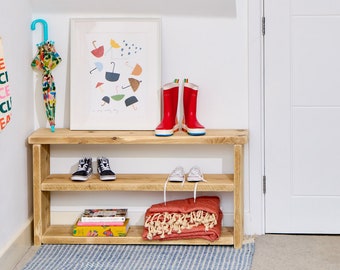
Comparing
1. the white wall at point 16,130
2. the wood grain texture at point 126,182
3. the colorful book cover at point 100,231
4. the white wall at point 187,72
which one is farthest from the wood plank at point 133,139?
the colorful book cover at point 100,231

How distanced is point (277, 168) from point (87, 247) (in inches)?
41.2

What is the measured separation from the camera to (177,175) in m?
3.38

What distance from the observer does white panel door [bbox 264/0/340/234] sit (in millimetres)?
3434

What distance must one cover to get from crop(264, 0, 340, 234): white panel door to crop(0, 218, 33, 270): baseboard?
48.2 inches

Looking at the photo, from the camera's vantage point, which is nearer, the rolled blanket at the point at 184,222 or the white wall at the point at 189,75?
the rolled blanket at the point at 184,222

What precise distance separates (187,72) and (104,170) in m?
0.66

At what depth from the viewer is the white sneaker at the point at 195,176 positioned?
3.36 meters

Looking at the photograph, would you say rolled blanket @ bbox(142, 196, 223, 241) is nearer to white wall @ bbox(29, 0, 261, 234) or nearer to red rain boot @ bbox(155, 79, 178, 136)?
white wall @ bbox(29, 0, 261, 234)

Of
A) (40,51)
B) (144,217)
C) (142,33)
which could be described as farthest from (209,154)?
(40,51)

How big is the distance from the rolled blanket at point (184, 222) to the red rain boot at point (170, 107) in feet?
1.27

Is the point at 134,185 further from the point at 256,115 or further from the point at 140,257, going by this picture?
the point at 256,115

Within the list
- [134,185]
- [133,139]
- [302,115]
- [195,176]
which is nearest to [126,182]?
[134,185]

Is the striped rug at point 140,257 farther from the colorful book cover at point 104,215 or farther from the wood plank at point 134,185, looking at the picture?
the wood plank at point 134,185

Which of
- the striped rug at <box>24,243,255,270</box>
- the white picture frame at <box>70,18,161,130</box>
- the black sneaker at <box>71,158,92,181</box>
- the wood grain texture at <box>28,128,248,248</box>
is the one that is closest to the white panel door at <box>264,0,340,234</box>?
the wood grain texture at <box>28,128,248,248</box>
